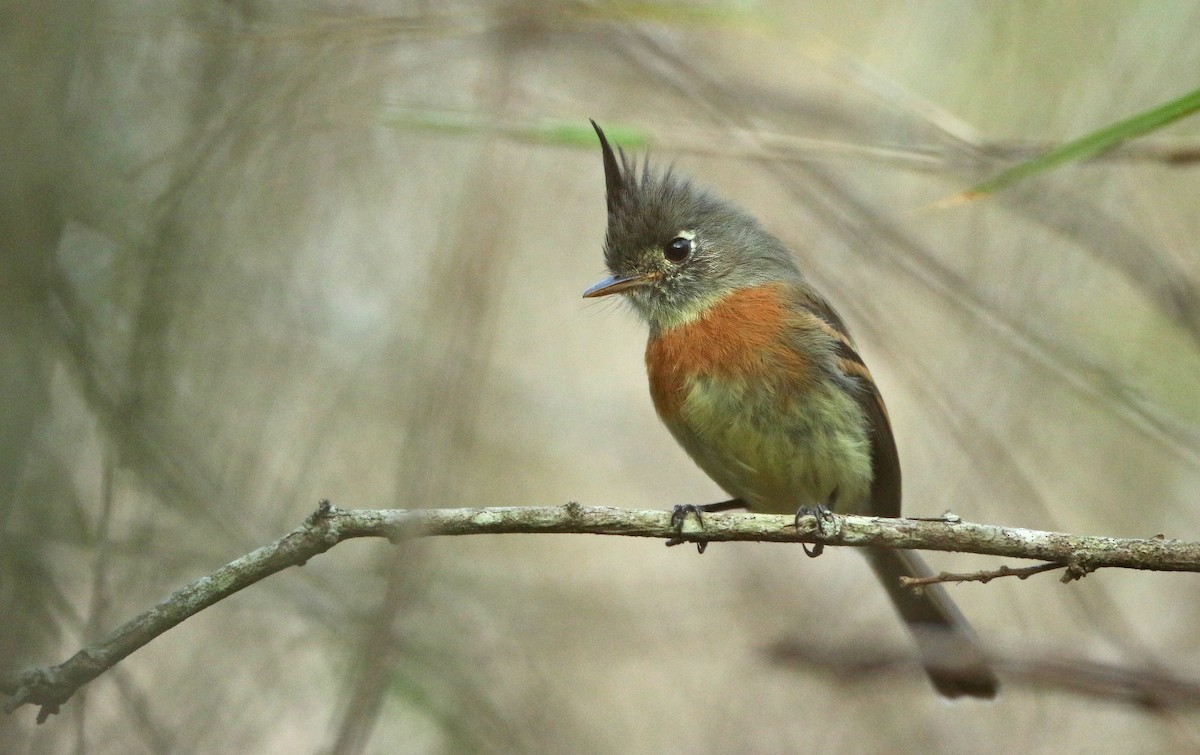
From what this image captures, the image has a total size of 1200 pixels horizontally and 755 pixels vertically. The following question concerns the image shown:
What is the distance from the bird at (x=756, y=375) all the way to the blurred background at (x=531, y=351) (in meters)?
0.24

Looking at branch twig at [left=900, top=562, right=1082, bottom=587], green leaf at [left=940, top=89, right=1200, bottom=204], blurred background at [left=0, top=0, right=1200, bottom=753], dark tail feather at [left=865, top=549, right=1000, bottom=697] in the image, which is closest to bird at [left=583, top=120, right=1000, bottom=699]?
dark tail feather at [left=865, top=549, right=1000, bottom=697]

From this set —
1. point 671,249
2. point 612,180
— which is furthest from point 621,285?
point 612,180

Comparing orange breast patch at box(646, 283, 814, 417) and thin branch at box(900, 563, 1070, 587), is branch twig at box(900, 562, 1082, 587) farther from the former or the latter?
orange breast patch at box(646, 283, 814, 417)

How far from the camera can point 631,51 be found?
5.30m

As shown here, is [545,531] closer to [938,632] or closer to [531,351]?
[938,632]

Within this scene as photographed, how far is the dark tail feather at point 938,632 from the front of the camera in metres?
4.39

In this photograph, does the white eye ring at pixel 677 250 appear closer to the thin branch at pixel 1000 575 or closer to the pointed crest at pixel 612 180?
the pointed crest at pixel 612 180

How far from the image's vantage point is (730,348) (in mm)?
4148

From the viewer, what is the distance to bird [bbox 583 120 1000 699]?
407cm

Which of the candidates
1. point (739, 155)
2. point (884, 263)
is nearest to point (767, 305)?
point (739, 155)

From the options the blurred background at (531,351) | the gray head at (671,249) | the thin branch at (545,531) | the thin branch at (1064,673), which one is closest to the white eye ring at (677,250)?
the gray head at (671,249)

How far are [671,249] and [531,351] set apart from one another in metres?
2.88

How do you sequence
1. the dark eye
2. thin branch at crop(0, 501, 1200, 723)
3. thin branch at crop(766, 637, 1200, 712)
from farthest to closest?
the dark eye → thin branch at crop(766, 637, 1200, 712) → thin branch at crop(0, 501, 1200, 723)

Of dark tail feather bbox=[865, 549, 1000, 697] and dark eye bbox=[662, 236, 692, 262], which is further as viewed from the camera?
dark eye bbox=[662, 236, 692, 262]
